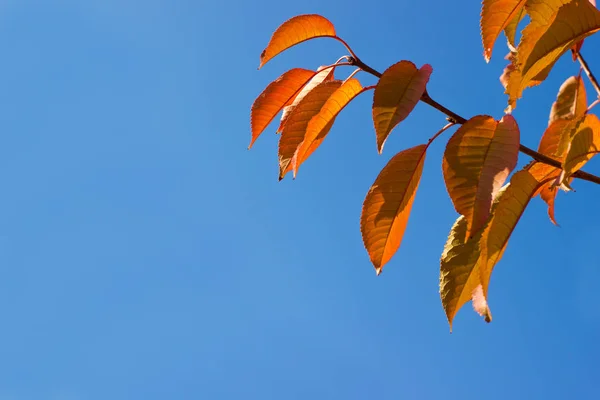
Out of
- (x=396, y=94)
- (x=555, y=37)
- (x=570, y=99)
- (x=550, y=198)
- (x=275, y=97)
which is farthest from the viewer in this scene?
(x=570, y=99)

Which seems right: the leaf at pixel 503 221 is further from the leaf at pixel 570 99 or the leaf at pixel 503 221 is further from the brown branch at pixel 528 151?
the leaf at pixel 570 99

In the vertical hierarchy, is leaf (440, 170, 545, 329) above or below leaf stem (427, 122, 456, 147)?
below

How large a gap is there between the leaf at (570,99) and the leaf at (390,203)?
3.30 ft

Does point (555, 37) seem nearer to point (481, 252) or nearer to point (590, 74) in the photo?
point (481, 252)

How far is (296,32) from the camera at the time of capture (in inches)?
50.2

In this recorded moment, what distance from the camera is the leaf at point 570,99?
1953 mm

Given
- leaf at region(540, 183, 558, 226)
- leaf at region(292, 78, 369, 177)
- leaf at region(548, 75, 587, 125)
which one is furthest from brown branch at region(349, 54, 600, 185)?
leaf at region(548, 75, 587, 125)

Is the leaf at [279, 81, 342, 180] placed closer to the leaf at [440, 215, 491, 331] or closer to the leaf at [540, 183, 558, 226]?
the leaf at [440, 215, 491, 331]

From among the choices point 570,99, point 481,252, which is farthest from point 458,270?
point 570,99

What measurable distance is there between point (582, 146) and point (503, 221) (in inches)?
7.8

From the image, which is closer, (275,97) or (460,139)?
(460,139)

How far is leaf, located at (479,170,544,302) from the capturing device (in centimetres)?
104

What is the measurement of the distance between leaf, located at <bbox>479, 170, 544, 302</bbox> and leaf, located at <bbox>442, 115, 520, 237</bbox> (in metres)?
0.09

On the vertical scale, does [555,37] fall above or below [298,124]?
below
